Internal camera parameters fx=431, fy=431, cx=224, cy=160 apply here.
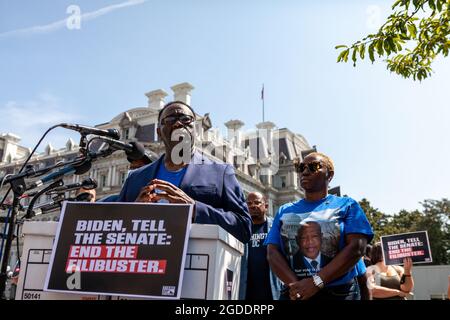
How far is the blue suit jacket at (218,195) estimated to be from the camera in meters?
2.44

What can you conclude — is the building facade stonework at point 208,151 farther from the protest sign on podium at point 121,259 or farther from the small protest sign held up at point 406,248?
the protest sign on podium at point 121,259

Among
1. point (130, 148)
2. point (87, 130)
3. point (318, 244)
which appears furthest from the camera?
point (130, 148)

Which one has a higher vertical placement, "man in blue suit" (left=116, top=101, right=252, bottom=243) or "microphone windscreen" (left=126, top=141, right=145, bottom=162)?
"microphone windscreen" (left=126, top=141, right=145, bottom=162)

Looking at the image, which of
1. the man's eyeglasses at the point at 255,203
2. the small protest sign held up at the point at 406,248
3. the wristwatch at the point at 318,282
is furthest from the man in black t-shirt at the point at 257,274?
the small protest sign held up at the point at 406,248

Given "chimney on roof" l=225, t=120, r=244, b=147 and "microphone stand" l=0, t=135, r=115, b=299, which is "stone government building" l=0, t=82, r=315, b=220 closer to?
"chimney on roof" l=225, t=120, r=244, b=147

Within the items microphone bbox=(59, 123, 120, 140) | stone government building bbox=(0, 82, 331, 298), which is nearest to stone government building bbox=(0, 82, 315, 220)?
stone government building bbox=(0, 82, 331, 298)

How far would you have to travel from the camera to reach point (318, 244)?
2973 millimetres

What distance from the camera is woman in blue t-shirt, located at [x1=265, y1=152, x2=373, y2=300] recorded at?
9.30 feet

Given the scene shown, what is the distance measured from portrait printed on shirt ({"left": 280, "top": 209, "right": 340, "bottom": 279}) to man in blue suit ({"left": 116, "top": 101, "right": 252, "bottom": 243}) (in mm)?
583

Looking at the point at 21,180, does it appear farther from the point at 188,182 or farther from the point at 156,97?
the point at 156,97

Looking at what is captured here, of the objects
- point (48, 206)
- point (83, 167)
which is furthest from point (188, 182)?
point (48, 206)

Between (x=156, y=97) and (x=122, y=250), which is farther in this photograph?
(x=156, y=97)

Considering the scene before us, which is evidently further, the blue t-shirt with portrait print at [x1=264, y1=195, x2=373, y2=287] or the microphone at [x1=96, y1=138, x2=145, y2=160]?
the microphone at [x1=96, y1=138, x2=145, y2=160]

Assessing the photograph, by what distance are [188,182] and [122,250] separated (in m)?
0.77
